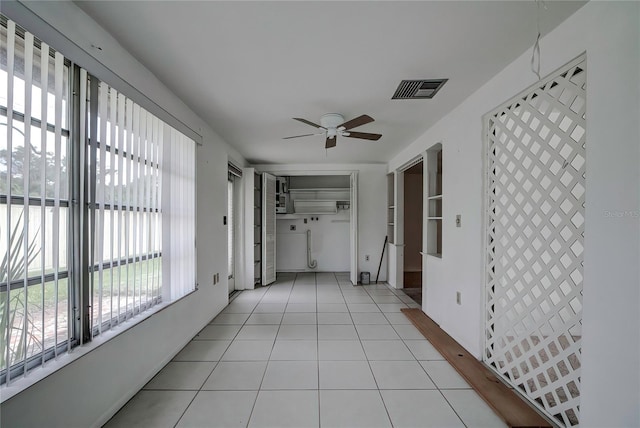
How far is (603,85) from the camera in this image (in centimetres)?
133

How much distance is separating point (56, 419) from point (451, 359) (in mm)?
2727

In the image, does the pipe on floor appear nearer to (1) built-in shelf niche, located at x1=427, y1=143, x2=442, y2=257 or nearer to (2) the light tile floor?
(2) the light tile floor

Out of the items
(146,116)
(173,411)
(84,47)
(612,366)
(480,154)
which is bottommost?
(173,411)

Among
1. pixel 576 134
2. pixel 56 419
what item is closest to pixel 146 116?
pixel 56 419

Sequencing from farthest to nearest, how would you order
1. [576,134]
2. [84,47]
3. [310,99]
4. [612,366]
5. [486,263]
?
[576,134], [310,99], [486,263], [84,47], [612,366]

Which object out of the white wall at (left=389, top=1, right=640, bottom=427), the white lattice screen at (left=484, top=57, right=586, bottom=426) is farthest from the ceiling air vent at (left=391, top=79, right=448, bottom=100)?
the white wall at (left=389, top=1, right=640, bottom=427)

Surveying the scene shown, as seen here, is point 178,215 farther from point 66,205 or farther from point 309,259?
point 309,259

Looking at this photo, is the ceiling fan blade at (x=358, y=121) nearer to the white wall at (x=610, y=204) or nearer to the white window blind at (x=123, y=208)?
the white wall at (x=610, y=204)

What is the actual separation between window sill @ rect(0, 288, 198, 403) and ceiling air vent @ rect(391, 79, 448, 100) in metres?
2.81

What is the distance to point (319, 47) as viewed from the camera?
1769 mm

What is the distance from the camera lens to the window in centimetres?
117

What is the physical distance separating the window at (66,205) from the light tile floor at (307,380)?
0.70 meters

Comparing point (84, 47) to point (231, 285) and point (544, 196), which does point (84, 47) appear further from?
point (231, 285)

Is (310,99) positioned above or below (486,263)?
above
